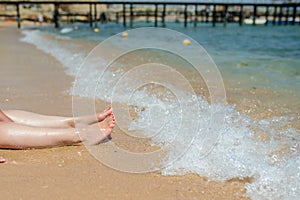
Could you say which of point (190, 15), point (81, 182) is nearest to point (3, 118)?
point (81, 182)

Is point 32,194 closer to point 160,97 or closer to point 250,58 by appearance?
point 160,97

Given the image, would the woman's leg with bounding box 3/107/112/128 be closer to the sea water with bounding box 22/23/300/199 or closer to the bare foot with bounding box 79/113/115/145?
the bare foot with bounding box 79/113/115/145

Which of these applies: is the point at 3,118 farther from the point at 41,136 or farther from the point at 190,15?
the point at 190,15

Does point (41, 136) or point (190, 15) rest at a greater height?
point (41, 136)

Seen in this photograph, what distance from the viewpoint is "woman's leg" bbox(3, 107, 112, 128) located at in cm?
301

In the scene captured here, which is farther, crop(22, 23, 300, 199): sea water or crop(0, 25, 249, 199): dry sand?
crop(22, 23, 300, 199): sea water

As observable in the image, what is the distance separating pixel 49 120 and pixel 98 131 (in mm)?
409

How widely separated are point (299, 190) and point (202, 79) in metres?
3.75

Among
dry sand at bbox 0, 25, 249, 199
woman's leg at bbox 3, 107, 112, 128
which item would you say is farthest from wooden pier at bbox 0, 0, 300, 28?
dry sand at bbox 0, 25, 249, 199

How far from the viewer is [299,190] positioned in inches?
84.4

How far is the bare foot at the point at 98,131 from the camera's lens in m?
2.93

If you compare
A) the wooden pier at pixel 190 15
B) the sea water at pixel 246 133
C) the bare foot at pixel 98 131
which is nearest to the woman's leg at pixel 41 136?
the bare foot at pixel 98 131

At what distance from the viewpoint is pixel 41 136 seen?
2.80 m

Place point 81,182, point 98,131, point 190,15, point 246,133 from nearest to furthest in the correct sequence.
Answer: point 81,182 → point 98,131 → point 246,133 → point 190,15
